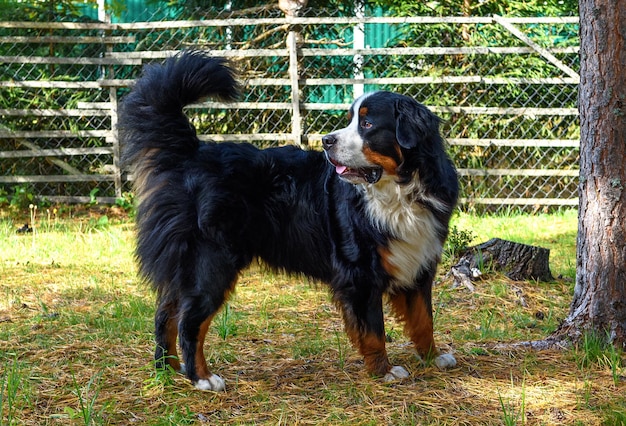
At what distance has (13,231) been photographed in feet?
24.2

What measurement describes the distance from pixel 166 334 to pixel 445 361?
1.39m

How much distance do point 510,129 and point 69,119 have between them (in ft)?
17.2

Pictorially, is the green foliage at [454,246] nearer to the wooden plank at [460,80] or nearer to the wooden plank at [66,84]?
the wooden plank at [460,80]

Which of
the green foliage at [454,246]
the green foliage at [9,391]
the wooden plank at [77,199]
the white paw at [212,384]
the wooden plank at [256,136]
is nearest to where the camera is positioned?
the green foliage at [9,391]

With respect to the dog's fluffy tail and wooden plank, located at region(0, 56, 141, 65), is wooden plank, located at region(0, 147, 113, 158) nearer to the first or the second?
wooden plank, located at region(0, 56, 141, 65)

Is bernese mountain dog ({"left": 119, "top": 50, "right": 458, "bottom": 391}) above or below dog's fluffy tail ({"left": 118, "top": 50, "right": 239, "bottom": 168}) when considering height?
below

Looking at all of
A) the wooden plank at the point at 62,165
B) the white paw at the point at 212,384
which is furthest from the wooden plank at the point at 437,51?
the white paw at the point at 212,384

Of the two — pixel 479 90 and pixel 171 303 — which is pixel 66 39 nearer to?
pixel 479 90

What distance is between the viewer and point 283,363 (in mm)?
3752

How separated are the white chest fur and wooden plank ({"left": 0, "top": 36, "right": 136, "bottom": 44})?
596 centimetres

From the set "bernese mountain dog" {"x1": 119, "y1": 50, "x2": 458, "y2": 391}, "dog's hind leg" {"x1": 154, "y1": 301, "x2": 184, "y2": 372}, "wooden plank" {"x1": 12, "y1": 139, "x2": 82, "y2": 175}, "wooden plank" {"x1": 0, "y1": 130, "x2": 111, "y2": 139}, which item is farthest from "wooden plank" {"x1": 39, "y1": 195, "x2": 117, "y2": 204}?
"dog's hind leg" {"x1": 154, "y1": 301, "x2": 184, "y2": 372}

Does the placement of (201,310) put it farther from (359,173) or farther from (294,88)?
(294,88)

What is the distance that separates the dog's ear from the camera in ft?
11.1

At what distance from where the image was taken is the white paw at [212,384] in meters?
3.37
